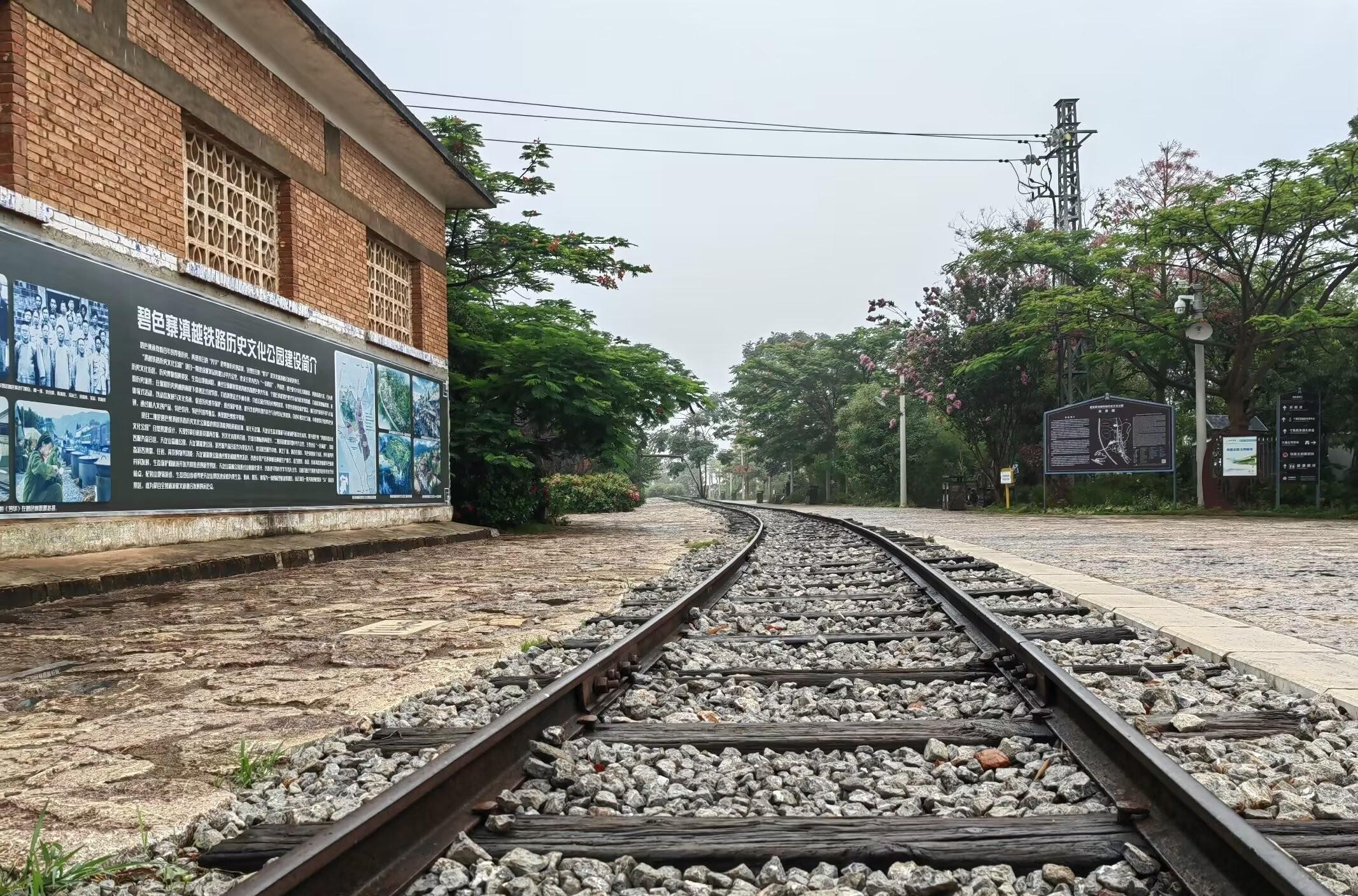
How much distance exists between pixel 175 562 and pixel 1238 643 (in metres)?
7.67

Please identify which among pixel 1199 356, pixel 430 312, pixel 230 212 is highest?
pixel 230 212

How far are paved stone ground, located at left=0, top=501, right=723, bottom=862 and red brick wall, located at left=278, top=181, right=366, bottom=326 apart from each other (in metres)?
4.24

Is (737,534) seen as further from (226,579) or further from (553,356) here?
(226,579)

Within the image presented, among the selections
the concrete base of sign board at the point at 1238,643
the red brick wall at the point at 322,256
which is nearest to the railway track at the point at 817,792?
the concrete base of sign board at the point at 1238,643

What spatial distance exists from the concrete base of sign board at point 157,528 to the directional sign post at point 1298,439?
1703 centimetres

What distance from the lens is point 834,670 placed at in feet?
12.9

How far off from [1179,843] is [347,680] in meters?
3.16

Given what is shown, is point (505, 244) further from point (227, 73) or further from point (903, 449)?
point (903, 449)

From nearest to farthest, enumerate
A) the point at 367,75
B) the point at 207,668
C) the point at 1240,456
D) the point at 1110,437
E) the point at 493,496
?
the point at 207,668 → the point at 367,75 → the point at 493,496 → the point at 1240,456 → the point at 1110,437

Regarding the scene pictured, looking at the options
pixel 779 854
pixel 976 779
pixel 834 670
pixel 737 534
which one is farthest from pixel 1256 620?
pixel 737 534

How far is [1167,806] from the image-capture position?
2.09 meters

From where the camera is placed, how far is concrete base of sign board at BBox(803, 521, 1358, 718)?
3.42m

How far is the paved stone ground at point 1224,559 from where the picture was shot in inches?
215

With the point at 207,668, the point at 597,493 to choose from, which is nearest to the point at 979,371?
the point at 597,493
